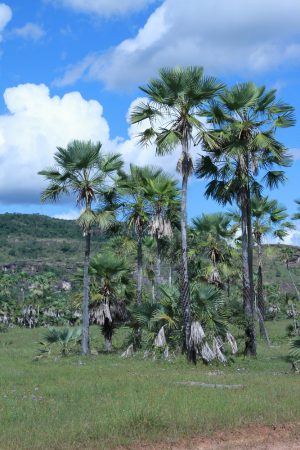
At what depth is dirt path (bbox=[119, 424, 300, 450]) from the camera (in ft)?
29.8

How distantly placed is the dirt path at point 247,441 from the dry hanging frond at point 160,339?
38.6 ft

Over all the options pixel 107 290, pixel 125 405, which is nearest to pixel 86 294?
pixel 107 290

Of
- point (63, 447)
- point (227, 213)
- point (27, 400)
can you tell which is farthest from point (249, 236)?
point (63, 447)

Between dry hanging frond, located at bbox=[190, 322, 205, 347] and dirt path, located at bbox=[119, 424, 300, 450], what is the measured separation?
10205 millimetres

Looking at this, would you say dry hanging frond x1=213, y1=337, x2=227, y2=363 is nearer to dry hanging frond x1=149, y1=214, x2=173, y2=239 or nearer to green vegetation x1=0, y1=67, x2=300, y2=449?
green vegetation x1=0, y1=67, x2=300, y2=449

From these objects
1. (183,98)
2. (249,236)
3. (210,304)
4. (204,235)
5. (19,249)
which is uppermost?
(19,249)

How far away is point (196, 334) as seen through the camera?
2050 cm

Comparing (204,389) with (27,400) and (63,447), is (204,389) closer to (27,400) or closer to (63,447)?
(27,400)

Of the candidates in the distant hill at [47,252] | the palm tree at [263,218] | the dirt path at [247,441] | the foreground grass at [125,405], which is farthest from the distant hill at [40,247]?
the dirt path at [247,441]

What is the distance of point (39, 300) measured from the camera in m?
94.9

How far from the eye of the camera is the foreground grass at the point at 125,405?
9.34 m

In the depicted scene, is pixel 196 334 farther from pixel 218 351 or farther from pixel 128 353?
pixel 128 353

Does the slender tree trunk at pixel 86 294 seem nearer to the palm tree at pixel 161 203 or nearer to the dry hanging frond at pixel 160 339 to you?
the palm tree at pixel 161 203

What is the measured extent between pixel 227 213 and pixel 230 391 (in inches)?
832
